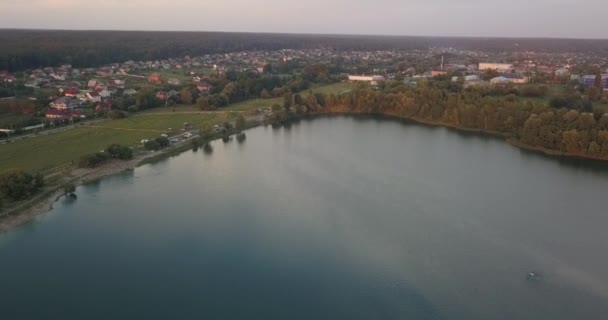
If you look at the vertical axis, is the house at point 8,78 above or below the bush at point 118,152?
above

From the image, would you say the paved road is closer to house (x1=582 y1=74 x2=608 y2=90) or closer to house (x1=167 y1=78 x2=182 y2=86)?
house (x1=167 y1=78 x2=182 y2=86)

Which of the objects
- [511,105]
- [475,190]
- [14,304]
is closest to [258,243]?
[14,304]

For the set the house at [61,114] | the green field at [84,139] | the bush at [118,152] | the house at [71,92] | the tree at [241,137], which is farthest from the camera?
the house at [71,92]

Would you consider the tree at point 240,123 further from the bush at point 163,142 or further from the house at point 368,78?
the house at point 368,78

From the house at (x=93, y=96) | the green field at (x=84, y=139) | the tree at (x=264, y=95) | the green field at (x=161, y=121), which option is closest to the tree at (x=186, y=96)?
the green field at (x=161, y=121)

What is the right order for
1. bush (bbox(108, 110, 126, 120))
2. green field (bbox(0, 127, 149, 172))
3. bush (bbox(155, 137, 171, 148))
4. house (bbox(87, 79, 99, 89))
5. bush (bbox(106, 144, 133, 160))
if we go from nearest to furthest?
green field (bbox(0, 127, 149, 172)), bush (bbox(106, 144, 133, 160)), bush (bbox(155, 137, 171, 148)), bush (bbox(108, 110, 126, 120)), house (bbox(87, 79, 99, 89))

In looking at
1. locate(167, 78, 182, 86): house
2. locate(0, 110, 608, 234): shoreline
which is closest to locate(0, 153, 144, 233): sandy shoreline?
locate(0, 110, 608, 234): shoreline

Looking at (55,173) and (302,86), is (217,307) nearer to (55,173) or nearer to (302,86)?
(55,173)
